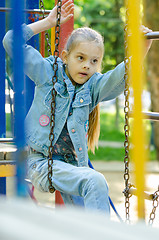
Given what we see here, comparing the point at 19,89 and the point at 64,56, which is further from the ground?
the point at 64,56

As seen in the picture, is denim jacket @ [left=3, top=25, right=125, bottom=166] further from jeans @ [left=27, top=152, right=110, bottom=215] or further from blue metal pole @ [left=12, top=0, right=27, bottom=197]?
blue metal pole @ [left=12, top=0, right=27, bottom=197]

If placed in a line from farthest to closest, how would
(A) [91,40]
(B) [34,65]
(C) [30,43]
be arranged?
(C) [30,43] → (A) [91,40] → (B) [34,65]

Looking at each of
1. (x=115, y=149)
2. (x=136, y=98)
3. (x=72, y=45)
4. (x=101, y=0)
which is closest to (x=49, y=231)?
(x=136, y=98)

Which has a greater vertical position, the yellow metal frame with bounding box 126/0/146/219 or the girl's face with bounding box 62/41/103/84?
the girl's face with bounding box 62/41/103/84

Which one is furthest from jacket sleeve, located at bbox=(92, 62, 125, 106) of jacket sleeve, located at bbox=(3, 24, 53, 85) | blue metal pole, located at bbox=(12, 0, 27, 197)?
blue metal pole, located at bbox=(12, 0, 27, 197)

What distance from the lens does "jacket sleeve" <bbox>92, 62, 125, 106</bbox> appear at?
2.88m

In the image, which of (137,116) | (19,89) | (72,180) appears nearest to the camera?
(137,116)

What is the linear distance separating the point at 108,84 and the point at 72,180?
2.19ft

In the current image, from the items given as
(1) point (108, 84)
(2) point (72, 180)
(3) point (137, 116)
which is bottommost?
(2) point (72, 180)

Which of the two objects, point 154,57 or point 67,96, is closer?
point 67,96

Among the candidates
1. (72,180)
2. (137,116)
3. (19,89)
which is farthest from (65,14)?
(137,116)

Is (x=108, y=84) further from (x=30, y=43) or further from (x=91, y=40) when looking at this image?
(x=30, y=43)

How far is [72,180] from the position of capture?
2.62m

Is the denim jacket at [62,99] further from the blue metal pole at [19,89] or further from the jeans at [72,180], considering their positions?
the blue metal pole at [19,89]
